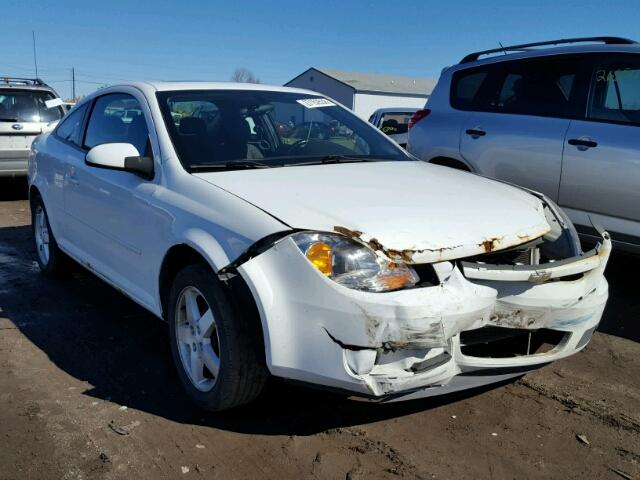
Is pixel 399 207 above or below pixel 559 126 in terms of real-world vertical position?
below

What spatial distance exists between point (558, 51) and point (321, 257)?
147 inches

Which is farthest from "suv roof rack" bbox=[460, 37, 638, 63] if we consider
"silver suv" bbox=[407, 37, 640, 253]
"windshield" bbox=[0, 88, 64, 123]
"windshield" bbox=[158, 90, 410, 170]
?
"windshield" bbox=[0, 88, 64, 123]

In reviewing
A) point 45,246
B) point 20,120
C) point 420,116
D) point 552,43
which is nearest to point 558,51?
point 552,43

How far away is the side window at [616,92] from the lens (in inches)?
179

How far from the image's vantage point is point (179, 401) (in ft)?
10.4

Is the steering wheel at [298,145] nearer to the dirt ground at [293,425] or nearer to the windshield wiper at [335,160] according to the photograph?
the windshield wiper at [335,160]

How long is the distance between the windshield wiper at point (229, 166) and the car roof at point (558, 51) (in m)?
3.06

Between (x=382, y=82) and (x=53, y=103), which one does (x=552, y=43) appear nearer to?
(x=53, y=103)

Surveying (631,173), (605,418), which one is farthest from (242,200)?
(631,173)

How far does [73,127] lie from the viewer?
4.83 meters

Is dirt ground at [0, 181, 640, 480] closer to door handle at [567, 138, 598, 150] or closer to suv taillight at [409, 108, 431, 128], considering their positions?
door handle at [567, 138, 598, 150]

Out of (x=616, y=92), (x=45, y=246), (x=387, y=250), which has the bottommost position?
(x=45, y=246)

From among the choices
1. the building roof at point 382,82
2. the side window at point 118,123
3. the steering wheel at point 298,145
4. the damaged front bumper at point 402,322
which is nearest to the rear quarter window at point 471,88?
the steering wheel at point 298,145

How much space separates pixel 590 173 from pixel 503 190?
5.45 ft
